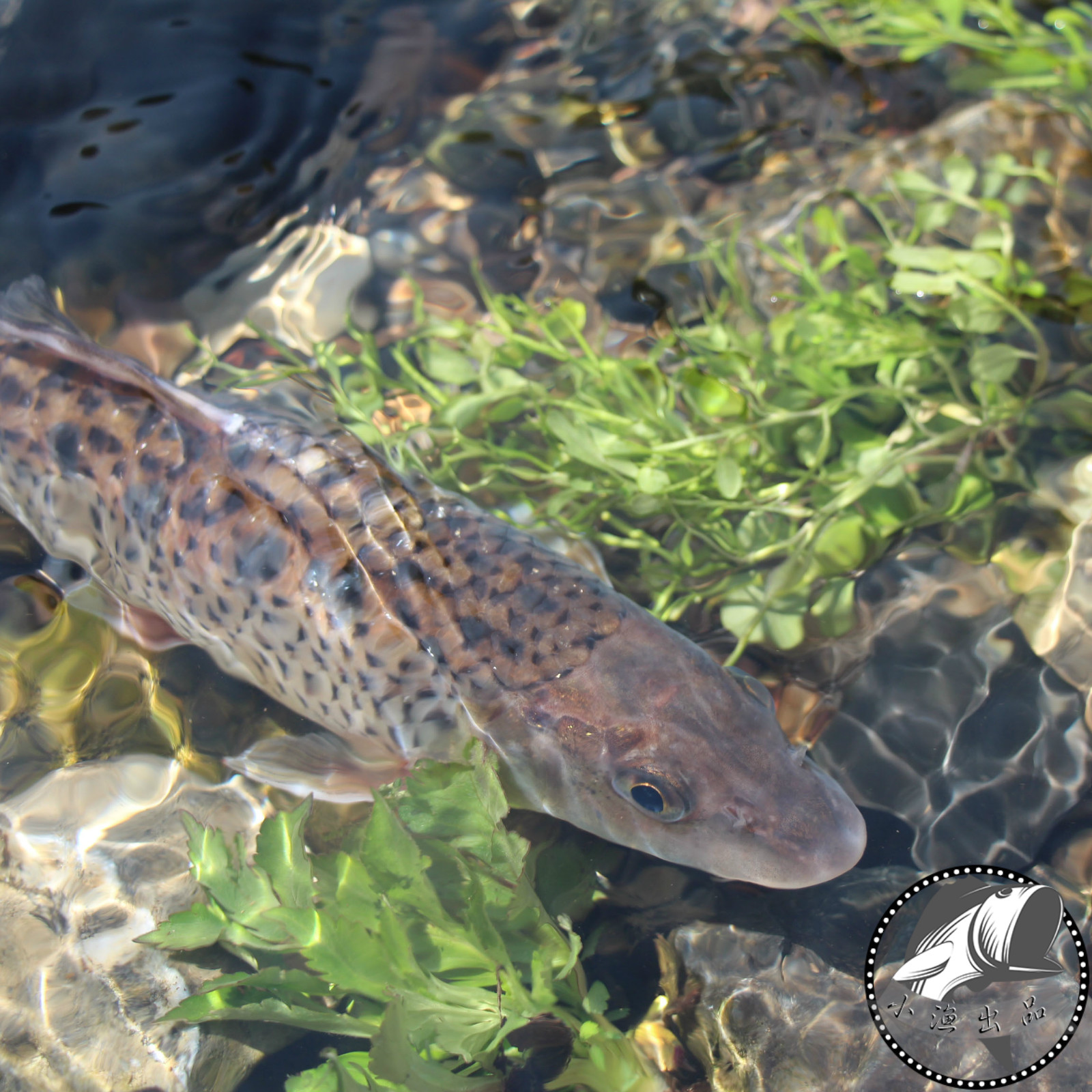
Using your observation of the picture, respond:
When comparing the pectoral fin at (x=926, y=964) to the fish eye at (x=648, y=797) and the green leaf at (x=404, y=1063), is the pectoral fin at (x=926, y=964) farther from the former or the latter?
the green leaf at (x=404, y=1063)

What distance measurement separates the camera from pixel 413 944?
8.63ft

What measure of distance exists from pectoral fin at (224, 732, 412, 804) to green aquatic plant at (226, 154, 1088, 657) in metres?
1.15

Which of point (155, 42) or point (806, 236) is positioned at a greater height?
point (155, 42)

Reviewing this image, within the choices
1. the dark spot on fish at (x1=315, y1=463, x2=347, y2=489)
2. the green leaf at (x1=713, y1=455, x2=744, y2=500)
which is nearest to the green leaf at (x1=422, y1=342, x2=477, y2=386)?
the dark spot on fish at (x1=315, y1=463, x2=347, y2=489)

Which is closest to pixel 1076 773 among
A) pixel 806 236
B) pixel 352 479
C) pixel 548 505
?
pixel 548 505

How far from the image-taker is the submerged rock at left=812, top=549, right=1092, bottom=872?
3.13 metres

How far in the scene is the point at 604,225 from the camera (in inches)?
203

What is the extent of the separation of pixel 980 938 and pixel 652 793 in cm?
115

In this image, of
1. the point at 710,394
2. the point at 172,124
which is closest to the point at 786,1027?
the point at 710,394

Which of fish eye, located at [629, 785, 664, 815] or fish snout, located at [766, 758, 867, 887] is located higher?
fish eye, located at [629, 785, 664, 815]

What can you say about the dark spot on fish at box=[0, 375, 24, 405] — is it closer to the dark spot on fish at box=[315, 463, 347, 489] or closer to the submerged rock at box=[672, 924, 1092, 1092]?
A: the dark spot on fish at box=[315, 463, 347, 489]

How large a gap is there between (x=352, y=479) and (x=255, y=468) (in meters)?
0.36

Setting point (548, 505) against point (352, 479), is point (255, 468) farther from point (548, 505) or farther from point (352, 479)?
point (548, 505)

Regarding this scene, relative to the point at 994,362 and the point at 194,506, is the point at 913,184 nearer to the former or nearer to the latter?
the point at 994,362
